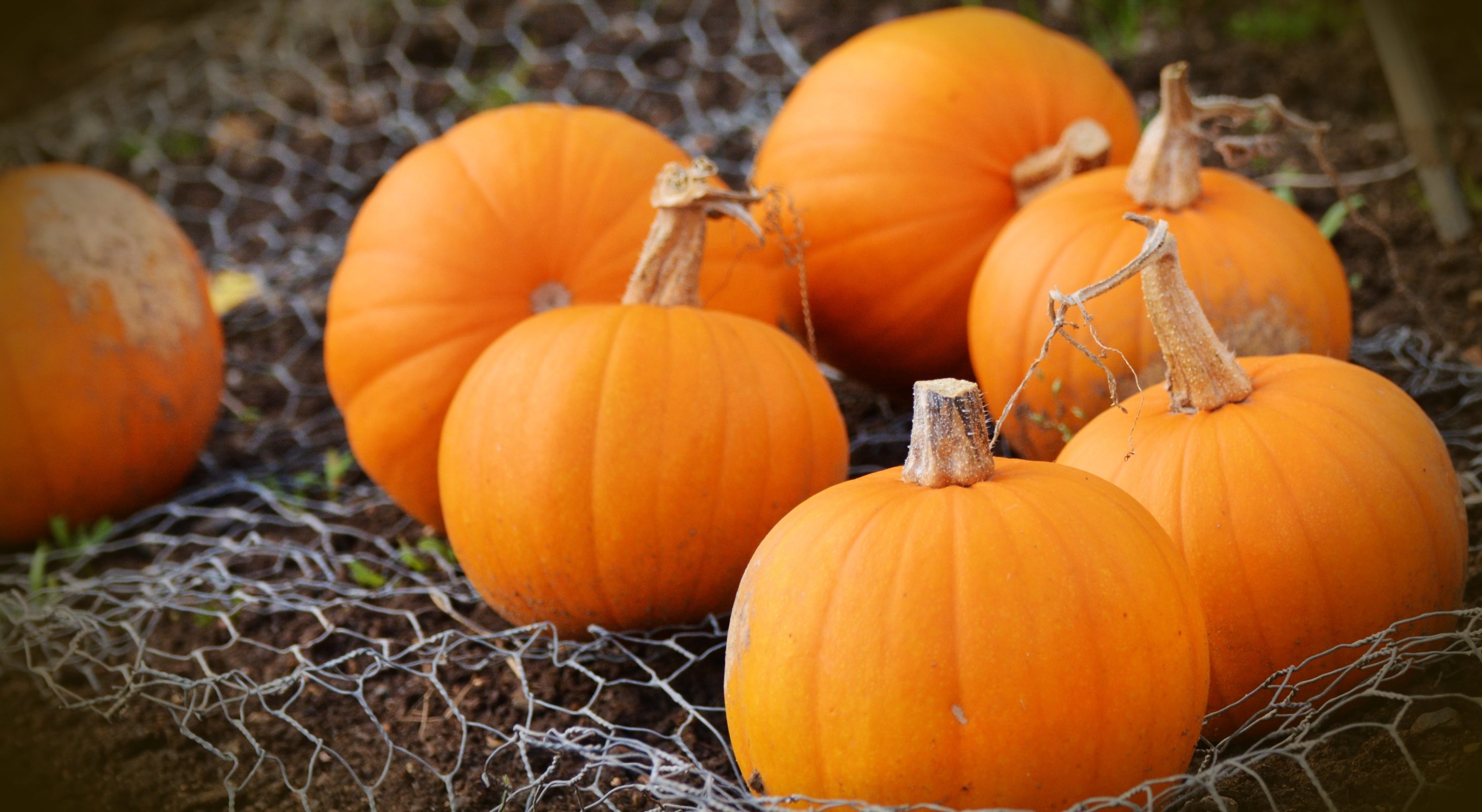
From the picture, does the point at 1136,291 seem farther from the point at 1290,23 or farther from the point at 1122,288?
the point at 1290,23

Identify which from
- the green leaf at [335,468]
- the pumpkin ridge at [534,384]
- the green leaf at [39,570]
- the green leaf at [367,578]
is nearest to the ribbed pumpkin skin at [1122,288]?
the pumpkin ridge at [534,384]

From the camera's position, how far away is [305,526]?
9.14 ft

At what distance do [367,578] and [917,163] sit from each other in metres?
1.34

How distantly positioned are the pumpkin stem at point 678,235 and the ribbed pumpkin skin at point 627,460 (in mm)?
62

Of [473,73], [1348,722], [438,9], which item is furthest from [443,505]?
[438,9]

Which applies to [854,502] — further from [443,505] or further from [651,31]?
[651,31]

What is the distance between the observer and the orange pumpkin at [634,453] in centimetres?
191

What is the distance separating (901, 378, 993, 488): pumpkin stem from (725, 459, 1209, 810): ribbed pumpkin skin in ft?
0.16

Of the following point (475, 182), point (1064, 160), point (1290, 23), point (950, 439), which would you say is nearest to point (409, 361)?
point (475, 182)

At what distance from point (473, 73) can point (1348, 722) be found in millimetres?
3612

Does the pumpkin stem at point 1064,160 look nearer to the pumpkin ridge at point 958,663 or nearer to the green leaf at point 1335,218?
the green leaf at point 1335,218

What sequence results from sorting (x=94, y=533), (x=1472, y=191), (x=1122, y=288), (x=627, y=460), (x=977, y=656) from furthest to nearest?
1. (x=1472, y=191)
2. (x=94, y=533)
3. (x=1122, y=288)
4. (x=627, y=460)
5. (x=977, y=656)

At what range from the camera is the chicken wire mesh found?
5.38 ft

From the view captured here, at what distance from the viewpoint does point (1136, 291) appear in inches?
80.3
